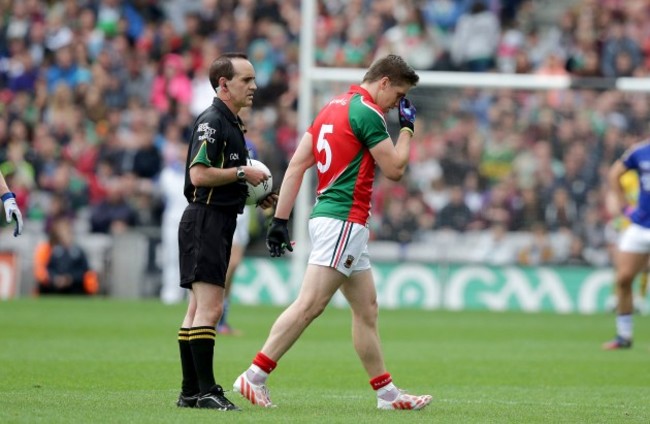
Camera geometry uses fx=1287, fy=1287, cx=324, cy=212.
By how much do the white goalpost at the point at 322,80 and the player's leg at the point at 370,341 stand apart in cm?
1347

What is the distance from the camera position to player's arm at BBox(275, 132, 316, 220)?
9195 mm

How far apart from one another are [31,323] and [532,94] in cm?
1122

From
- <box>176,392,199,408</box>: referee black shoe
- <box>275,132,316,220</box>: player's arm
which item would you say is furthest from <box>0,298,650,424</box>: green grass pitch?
<box>275,132,316,220</box>: player's arm

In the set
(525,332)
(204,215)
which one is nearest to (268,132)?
(525,332)

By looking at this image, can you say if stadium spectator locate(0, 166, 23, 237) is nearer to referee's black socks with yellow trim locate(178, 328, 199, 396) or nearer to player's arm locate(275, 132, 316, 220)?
referee's black socks with yellow trim locate(178, 328, 199, 396)

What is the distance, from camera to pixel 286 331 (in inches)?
358

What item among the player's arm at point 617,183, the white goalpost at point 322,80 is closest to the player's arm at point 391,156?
the player's arm at point 617,183

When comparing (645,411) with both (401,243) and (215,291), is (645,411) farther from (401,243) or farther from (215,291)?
(401,243)

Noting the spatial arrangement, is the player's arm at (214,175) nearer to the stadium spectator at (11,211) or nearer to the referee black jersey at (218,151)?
the referee black jersey at (218,151)

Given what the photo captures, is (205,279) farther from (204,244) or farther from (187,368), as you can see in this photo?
(187,368)

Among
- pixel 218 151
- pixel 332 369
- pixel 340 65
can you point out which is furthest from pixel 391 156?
pixel 340 65

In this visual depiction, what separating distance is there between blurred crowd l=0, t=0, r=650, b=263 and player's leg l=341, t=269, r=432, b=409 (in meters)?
12.0

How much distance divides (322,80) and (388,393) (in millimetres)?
14585

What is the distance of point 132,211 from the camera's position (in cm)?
2539
